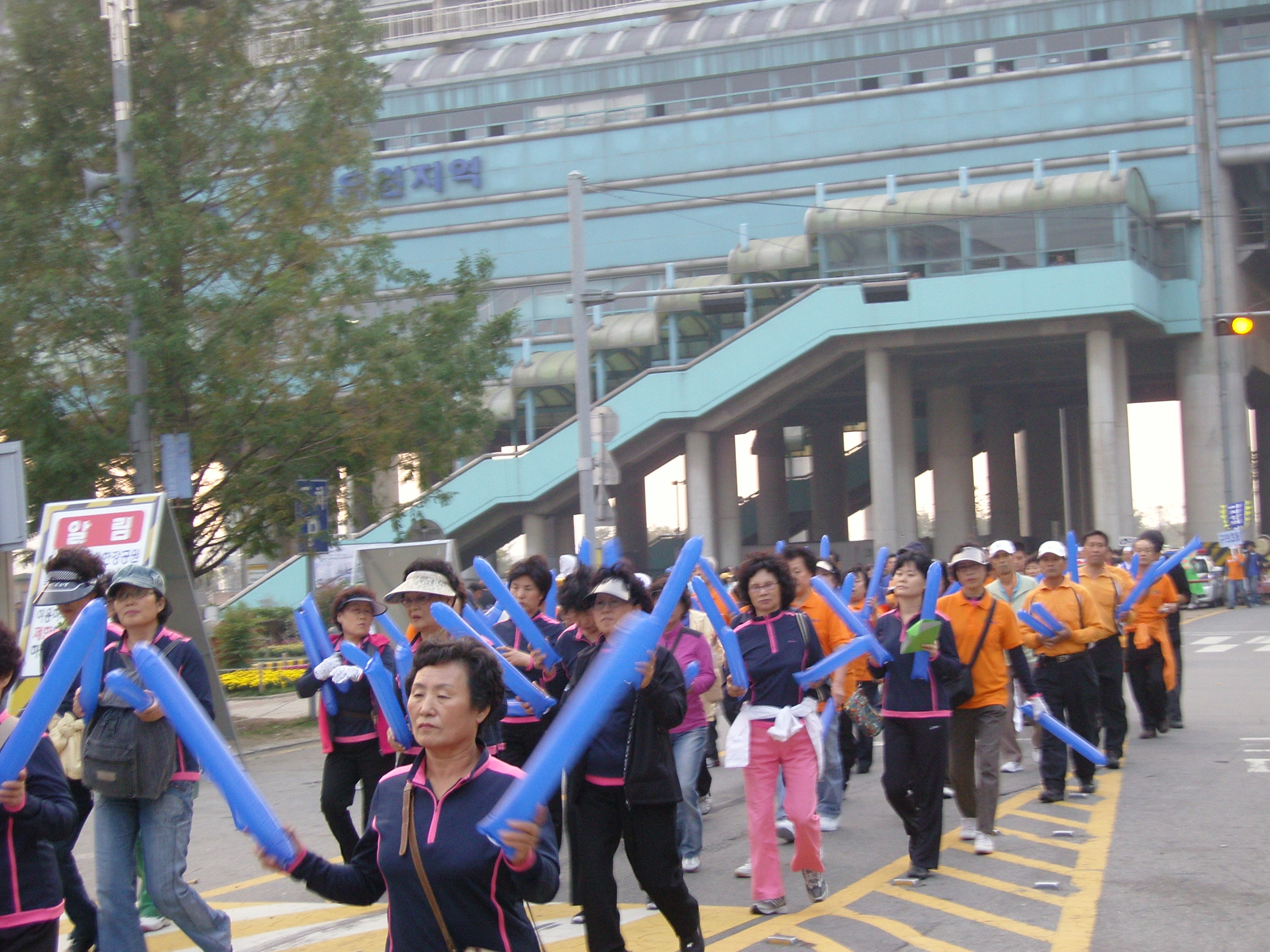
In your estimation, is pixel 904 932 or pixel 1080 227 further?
pixel 1080 227

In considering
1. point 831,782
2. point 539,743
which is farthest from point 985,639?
point 539,743

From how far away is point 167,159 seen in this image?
→ 617 inches

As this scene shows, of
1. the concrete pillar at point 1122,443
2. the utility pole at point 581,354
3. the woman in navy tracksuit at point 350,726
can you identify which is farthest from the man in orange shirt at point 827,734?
the concrete pillar at point 1122,443

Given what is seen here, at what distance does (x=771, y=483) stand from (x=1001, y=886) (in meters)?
42.0

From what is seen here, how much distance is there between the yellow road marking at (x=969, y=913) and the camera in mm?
6469

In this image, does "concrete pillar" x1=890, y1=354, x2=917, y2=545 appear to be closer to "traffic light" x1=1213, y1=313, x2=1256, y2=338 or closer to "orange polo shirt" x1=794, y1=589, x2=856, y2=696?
"traffic light" x1=1213, y1=313, x2=1256, y2=338

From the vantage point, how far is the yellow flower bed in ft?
72.1

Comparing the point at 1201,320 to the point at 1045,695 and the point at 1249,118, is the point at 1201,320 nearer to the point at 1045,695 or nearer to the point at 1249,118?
the point at 1249,118

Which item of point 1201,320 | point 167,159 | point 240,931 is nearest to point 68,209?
point 167,159

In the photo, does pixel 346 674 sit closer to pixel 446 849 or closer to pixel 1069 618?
pixel 446 849

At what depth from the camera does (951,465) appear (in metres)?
42.2

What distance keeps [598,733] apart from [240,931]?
2.55m

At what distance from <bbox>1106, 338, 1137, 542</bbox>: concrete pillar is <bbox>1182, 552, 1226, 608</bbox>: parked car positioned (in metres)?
2.19

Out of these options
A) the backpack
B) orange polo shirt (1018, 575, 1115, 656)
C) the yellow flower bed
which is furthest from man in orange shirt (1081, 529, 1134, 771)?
the yellow flower bed
